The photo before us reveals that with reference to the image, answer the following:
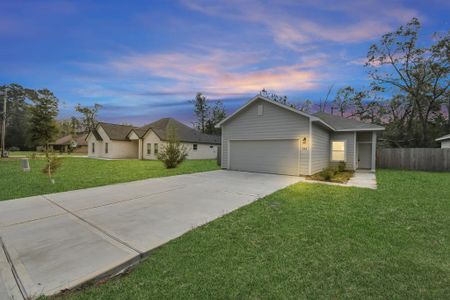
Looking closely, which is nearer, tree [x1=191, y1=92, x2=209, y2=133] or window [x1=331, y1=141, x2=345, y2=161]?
window [x1=331, y1=141, x2=345, y2=161]

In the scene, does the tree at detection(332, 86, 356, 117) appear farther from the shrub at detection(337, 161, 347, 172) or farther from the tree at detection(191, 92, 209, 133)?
the tree at detection(191, 92, 209, 133)

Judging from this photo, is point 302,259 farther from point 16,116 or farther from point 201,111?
point 16,116

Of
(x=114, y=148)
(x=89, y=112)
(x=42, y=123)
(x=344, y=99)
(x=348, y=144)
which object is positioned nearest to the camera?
(x=348, y=144)

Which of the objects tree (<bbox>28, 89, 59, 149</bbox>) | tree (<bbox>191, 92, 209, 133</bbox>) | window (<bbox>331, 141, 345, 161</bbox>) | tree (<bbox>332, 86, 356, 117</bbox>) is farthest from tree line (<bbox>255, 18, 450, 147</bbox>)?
tree (<bbox>28, 89, 59, 149</bbox>)

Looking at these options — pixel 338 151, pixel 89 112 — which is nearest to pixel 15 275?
pixel 338 151

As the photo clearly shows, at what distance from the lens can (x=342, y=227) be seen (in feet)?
13.9

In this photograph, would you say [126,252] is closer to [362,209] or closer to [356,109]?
[362,209]

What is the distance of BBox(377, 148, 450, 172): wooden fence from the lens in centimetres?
1423

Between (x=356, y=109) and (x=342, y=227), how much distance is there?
102ft

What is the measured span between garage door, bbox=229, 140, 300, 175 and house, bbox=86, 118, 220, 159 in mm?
12021

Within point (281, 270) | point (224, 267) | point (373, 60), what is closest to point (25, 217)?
point (224, 267)

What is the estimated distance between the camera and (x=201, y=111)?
44625mm

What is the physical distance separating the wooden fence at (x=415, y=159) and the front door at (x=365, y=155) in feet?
2.53

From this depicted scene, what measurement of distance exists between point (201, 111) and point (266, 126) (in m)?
33.6
